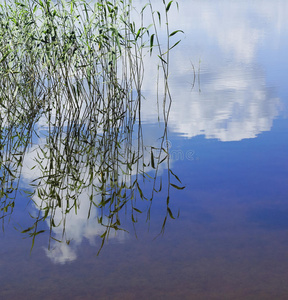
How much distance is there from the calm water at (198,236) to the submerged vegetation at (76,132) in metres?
0.12

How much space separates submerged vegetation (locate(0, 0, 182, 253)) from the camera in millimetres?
3301

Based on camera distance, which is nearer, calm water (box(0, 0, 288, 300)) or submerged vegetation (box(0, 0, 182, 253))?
Answer: calm water (box(0, 0, 288, 300))

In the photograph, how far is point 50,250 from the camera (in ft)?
8.50

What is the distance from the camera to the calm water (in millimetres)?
2174

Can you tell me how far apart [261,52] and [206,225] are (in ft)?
24.4

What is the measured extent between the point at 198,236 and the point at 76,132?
2431 millimetres

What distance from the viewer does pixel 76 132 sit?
4812 millimetres

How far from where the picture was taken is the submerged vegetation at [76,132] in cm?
330

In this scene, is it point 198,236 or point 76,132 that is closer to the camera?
point 198,236

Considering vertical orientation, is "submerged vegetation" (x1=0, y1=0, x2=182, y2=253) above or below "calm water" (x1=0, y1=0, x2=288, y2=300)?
above

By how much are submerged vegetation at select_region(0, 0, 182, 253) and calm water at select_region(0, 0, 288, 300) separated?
0.38 ft

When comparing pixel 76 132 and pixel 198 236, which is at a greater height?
pixel 76 132

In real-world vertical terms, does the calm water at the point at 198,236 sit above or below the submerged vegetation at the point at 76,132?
below

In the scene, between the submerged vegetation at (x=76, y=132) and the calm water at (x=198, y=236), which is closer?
the calm water at (x=198, y=236)
